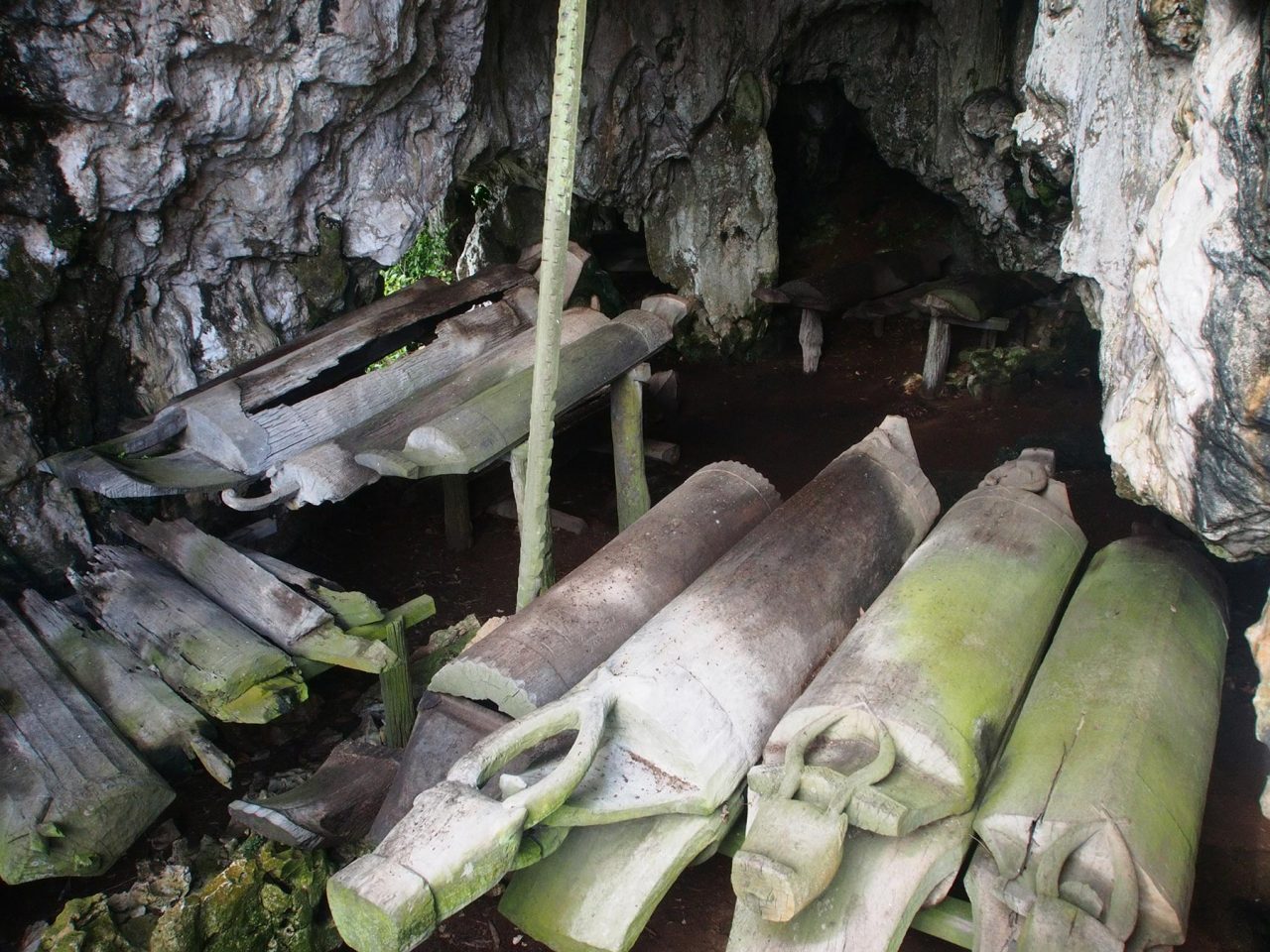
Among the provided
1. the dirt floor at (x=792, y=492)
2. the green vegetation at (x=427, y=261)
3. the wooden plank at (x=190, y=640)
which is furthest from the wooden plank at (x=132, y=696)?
the green vegetation at (x=427, y=261)

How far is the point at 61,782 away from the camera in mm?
3971

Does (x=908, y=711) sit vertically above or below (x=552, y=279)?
below

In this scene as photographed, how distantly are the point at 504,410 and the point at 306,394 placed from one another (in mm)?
1157

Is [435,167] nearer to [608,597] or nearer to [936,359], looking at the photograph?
[608,597]

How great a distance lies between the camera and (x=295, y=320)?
624cm

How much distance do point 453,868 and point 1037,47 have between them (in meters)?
4.84

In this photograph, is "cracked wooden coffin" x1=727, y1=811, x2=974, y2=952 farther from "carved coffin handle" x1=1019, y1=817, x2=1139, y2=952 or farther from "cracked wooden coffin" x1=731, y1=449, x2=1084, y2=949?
"carved coffin handle" x1=1019, y1=817, x2=1139, y2=952

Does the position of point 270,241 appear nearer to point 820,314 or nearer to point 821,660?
point 821,660

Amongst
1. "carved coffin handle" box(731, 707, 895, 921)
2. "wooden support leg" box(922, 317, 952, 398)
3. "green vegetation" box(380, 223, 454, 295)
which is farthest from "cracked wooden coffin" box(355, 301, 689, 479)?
"green vegetation" box(380, 223, 454, 295)

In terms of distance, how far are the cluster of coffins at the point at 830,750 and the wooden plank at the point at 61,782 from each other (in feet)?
4.28

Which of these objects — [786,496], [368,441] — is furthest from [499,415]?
[786,496]

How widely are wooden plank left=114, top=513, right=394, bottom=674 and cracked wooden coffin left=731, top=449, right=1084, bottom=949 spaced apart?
209cm

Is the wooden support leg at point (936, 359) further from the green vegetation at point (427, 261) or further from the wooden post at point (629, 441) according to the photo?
the green vegetation at point (427, 261)

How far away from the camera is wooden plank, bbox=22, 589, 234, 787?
4332 mm
